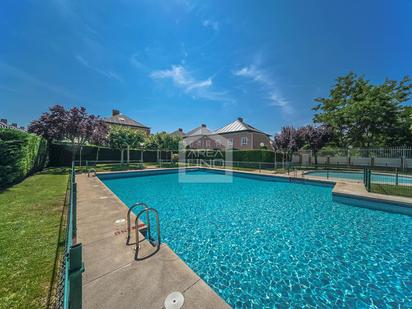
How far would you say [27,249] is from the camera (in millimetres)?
3012

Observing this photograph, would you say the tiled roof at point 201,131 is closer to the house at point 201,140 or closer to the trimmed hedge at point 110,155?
the house at point 201,140

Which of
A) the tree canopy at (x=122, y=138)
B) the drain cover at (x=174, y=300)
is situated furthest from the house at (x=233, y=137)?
the drain cover at (x=174, y=300)

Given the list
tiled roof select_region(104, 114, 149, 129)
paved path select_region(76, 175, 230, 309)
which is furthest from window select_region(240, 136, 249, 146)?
paved path select_region(76, 175, 230, 309)

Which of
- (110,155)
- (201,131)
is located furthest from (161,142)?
(201,131)

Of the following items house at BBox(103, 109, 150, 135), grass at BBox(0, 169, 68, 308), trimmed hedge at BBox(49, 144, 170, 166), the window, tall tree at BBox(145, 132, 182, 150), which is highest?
house at BBox(103, 109, 150, 135)

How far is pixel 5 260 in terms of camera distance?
270cm

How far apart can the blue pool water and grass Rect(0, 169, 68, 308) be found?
93.8 inches

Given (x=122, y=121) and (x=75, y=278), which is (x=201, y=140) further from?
(x=75, y=278)

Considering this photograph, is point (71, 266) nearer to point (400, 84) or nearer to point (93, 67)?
point (93, 67)

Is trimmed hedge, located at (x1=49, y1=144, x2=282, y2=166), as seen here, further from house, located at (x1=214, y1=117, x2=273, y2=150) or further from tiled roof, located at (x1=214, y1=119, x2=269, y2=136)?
tiled roof, located at (x1=214, y1=119, x2=269, y2=136)

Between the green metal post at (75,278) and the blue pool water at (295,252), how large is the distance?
2432 mm

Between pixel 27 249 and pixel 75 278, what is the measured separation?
3192mm

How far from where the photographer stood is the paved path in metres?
1.95

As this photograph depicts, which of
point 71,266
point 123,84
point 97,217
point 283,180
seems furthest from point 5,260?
point 283,180
